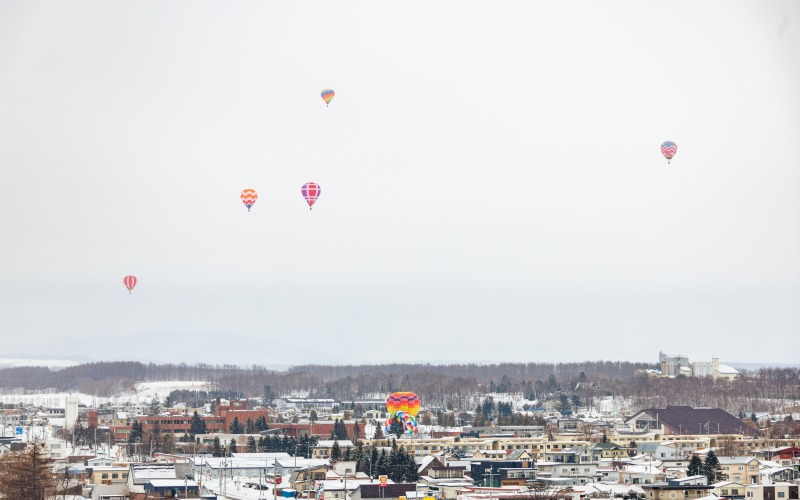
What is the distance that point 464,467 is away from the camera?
5353 centimetres

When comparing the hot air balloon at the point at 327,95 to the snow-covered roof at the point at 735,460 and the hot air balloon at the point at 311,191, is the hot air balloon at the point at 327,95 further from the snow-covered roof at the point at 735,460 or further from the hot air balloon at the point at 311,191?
the snow-covered roof at the point at 735,460

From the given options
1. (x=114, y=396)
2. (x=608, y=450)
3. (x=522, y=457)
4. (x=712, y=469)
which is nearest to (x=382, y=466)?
(x=522, y=457)

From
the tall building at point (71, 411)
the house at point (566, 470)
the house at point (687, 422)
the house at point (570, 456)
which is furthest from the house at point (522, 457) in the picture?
the tall building at point (71, 411)

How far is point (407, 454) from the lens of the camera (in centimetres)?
5544

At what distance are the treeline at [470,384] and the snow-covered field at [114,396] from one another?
2144 mm

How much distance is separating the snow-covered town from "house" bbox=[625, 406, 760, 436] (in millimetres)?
100

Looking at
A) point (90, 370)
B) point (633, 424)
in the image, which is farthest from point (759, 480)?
point (90, 370)

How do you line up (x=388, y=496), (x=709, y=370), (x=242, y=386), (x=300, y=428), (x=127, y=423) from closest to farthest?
(x=388, y=496), (x=300, y=428), (x=127, y=423), (x=709, y=370), (x=242, y=386)

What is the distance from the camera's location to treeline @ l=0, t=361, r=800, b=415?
4008 inches

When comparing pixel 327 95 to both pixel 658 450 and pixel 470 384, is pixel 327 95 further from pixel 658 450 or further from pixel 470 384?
pixel 470 384

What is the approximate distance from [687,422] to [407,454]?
26.8m

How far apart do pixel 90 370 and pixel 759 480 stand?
129 metres

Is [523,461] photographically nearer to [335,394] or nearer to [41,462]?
[41,462]

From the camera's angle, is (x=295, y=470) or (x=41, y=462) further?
(x=295, y=470)
